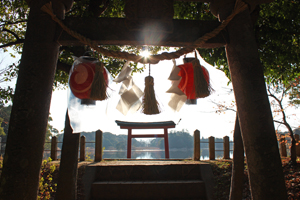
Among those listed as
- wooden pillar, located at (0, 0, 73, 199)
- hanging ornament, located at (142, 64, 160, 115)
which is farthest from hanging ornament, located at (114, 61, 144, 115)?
wooden pillar, located at (0, 0, 73, 199)

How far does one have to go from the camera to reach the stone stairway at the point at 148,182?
15.4 ft

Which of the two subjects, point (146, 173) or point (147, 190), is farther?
point (146, 173)

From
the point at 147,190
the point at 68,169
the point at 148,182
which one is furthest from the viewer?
the point at 148,182

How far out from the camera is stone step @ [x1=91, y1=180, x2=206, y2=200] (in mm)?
4680

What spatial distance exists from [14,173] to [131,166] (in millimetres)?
4130

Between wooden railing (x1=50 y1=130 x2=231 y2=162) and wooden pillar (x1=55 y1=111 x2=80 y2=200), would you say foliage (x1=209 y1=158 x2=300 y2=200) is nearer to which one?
wooden railing (x1=50 y1=130 x2=231 y2=162)

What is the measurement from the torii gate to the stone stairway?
3.43m

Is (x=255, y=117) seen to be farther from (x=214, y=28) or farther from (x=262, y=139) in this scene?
(x=214, y=28)

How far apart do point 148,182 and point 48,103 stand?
3842 millimetres

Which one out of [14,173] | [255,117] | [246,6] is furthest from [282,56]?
[14,173]

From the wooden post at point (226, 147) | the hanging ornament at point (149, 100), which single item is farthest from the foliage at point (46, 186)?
the wooden post at point (226, 147)

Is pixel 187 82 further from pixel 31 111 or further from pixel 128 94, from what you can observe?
pixel 31 111

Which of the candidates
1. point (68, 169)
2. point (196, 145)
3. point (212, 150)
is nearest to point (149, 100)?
point (68, 169)

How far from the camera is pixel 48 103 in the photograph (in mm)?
1781
